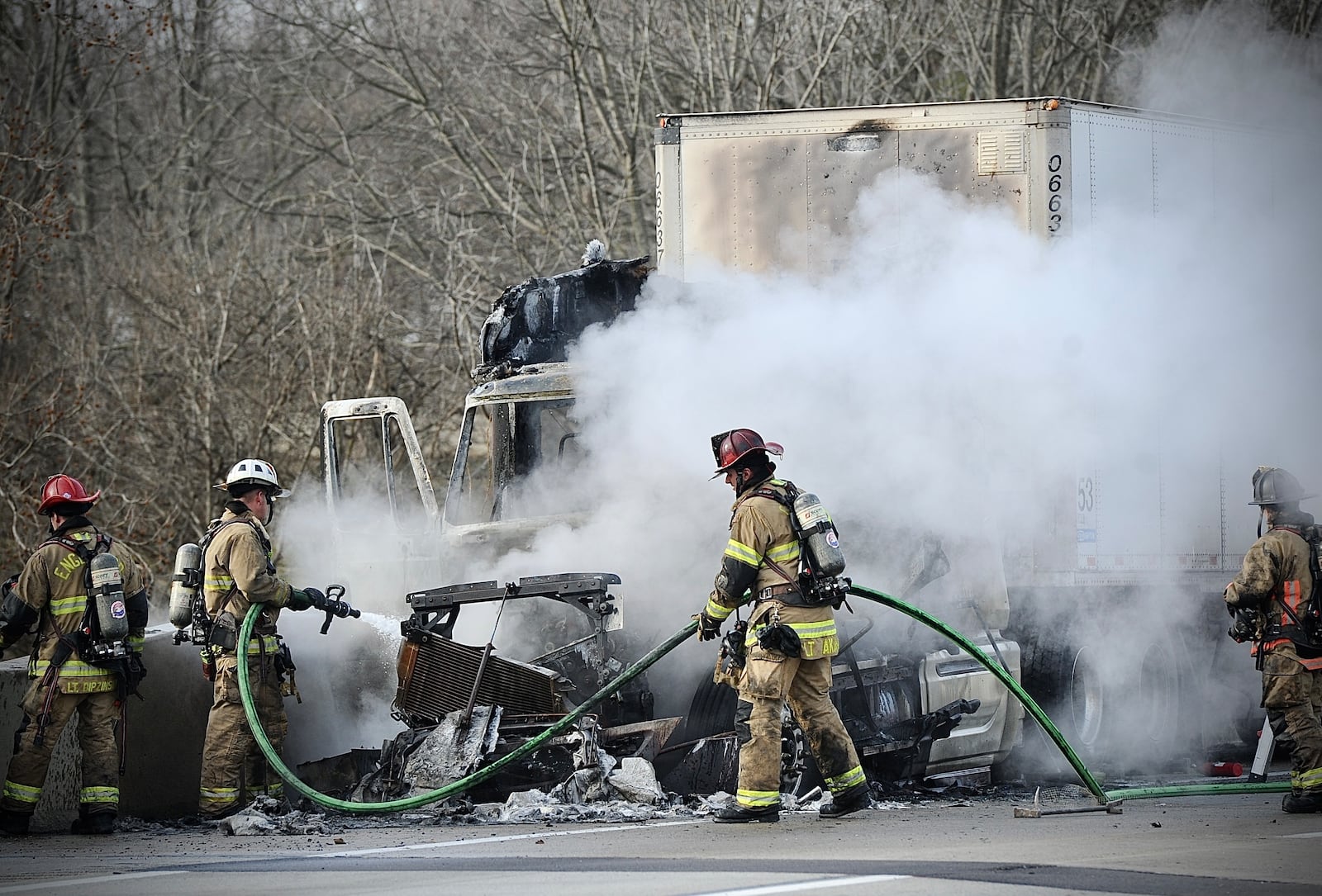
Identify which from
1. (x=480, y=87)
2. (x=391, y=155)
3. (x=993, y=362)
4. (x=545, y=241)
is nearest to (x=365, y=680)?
(x=993, y=362)

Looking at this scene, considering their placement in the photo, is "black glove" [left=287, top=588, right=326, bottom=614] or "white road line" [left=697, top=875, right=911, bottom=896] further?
"black glove" [left=287, top=588, right=326, bottom=614]

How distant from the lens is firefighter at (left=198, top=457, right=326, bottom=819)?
27.6ft

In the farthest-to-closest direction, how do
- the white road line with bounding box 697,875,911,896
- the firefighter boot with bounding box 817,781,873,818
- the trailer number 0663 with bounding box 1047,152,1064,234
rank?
1. the trailer number 0663 with bounding box 1047,152,1064,234
2. the firefighter boot with bounding box 817,781,873,818
3. the white road line with bounding box 697,875,911,896

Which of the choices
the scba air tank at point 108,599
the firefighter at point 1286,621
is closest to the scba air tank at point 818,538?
the firefighter at point 1286,621

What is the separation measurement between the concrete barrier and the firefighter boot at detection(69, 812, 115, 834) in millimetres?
340

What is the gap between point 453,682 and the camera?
328 inches

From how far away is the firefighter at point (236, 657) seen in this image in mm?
8422

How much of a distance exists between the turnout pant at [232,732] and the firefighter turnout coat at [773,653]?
93.8 inches

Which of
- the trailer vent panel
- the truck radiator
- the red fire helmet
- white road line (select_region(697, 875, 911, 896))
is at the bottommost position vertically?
white road line (select_region(697, 875, 911, 896))

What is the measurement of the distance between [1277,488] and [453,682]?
14.4 feet

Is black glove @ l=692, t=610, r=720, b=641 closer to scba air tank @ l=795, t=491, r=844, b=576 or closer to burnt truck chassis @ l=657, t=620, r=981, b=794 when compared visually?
scba air tank @ l=795, t=491, r=844, b=576

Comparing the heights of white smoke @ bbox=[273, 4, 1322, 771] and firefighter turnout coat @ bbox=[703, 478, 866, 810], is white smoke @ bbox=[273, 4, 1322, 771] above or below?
above

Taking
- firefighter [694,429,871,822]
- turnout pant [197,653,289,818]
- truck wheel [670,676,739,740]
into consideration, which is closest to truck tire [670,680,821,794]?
truck wheel [670,676,739,740]

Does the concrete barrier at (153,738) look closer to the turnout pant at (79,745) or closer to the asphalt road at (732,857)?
the turnout pant at (79,745)
